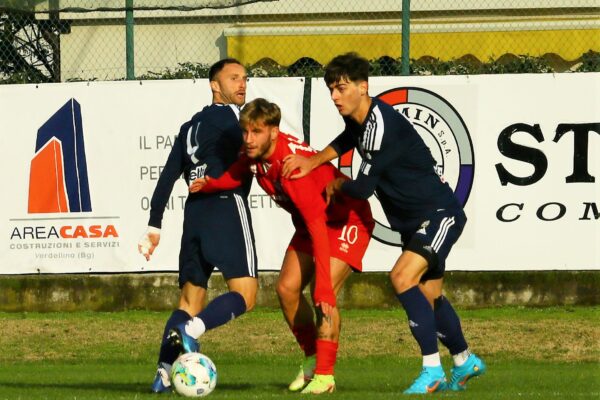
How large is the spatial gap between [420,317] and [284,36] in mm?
9131

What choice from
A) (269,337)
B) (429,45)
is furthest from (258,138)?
(429,45)

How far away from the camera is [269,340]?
550 inches

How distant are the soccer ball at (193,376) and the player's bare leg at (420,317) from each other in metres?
1.30

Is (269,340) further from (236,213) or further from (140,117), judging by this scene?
(236,213)

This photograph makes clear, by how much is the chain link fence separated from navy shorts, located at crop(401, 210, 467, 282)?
5.71m

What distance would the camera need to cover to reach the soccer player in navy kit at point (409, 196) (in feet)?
30.6

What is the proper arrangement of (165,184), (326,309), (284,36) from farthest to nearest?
(284,36) → (165,184) → (326,309)

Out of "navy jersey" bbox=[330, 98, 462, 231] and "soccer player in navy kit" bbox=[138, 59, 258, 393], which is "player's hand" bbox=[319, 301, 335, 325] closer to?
"soccer player in navy kit" bbox=[138, 59, 258, 393]

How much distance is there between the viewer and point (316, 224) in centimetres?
922

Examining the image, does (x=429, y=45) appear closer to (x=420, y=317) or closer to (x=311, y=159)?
(x=311, y=159)

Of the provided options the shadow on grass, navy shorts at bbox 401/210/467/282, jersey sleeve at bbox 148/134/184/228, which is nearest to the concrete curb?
the shadow on grass

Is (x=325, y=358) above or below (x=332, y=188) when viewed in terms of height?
below

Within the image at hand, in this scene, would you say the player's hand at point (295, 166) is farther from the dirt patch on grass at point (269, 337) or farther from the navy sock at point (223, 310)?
the dirt patch on grass at point (269, 337)

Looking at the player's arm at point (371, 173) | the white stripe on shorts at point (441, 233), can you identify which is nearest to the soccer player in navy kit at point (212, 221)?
the player's arm at point (371, 173)
